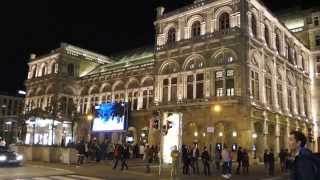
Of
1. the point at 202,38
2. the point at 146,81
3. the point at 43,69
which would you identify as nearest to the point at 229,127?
the point at 202,38

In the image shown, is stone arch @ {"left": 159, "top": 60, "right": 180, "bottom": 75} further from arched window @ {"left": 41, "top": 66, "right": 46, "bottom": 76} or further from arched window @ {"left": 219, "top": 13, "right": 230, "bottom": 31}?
arched window @ {"left": 41, "top": 66, "right": 46, "bottom": 76}

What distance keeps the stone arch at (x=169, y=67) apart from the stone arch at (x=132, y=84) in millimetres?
9525

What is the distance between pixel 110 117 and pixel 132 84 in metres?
16.2

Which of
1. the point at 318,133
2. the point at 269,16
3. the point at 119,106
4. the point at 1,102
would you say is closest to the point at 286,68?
the point at 269,16

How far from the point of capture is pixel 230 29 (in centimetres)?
3916

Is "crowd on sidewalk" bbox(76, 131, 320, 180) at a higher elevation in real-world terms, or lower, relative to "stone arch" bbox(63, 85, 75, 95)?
lower

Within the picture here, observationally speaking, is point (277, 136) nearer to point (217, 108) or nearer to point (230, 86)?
point (230, 86)

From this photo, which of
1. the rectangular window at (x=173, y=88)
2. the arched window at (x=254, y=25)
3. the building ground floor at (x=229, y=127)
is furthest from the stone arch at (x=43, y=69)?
the arched window at (x=254, y=25)

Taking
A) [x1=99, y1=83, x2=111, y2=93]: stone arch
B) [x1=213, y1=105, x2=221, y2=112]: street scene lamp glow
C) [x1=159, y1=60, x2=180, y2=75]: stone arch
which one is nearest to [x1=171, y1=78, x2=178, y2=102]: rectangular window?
[x1=159, y1=60, x2=180, y2=75]: stone arch

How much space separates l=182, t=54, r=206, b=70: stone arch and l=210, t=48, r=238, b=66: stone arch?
153cm

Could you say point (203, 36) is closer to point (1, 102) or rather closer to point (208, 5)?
point (208, 5)

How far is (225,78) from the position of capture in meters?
39.0

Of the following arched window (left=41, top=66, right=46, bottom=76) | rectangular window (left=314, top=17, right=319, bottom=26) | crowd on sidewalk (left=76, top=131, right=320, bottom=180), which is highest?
rectangular window (left=314, top=17, right=319, bottom=26)

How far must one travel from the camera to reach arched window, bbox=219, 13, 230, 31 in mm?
40841
